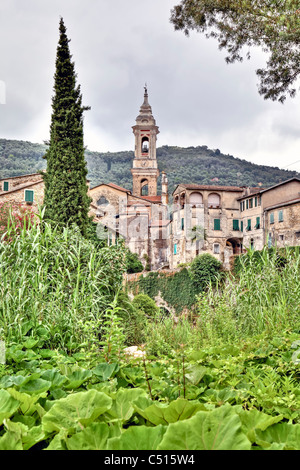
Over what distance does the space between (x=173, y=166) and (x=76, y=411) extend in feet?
152

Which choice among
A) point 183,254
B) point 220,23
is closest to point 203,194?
point 183,254

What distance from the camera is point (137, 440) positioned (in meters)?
0.67

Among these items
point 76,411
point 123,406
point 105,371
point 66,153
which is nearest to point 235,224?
point 66,153

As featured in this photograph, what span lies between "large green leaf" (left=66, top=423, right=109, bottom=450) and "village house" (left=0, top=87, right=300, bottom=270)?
61.2 ft

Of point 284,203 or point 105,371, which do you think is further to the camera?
point 284,203

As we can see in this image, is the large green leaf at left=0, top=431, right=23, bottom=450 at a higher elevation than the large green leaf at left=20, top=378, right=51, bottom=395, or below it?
higher

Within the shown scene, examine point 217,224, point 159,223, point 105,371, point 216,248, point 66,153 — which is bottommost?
point 105,371

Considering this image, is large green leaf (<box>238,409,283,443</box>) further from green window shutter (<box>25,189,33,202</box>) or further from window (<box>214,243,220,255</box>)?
window (<box>214,243,220,255</box>)

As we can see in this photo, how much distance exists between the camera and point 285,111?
32.4 ft

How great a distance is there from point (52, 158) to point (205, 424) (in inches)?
469

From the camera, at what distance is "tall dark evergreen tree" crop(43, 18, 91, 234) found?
11219mm

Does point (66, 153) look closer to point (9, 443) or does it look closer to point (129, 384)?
point (129, 384)

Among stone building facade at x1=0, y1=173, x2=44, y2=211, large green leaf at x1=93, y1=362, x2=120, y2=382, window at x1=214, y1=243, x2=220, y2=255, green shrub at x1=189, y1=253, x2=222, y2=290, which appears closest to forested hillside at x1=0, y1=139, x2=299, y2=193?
stone building facade at x1=0, y1=173, x2=44, y2=211
